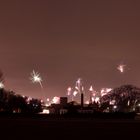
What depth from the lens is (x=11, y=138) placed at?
2836 centimetres

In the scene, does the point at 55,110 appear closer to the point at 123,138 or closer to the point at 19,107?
the point at 19,107

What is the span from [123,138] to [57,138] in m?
4.27

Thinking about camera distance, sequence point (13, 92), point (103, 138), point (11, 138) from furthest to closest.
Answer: point (13, 92)
point (103, 138)
point (11, 138)

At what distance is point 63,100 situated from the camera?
156500 mm

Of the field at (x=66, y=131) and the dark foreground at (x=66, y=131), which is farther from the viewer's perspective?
the field at (x=66, y=131)

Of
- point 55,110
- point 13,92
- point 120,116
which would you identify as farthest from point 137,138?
point 13,92

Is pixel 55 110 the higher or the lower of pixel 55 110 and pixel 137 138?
the higher

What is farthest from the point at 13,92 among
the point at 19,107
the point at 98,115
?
the point at 98,115

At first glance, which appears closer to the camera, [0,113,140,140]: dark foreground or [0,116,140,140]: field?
[0,113,140,140]: dark foreground

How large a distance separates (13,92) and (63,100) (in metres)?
31.9

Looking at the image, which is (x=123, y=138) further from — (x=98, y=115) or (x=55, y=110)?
(x=55, y=110)

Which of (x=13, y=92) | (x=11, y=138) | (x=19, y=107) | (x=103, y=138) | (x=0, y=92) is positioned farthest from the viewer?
(x=13, y=92)

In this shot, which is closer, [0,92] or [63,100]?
[0,92]

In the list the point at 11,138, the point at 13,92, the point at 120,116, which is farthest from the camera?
the point at 13,92
